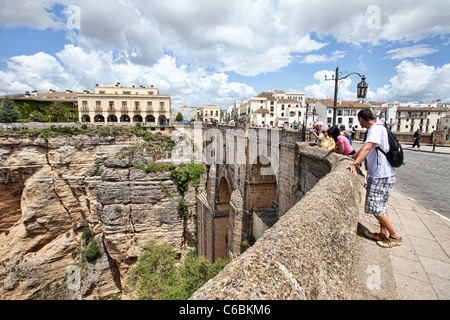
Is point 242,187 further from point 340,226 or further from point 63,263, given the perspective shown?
point 63,263

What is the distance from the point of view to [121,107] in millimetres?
38500

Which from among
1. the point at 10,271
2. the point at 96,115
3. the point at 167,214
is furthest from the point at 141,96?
the point at 10,271

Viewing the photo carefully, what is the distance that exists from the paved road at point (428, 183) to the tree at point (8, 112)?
44991 millimetres

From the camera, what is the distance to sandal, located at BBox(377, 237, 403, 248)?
2.96 metres

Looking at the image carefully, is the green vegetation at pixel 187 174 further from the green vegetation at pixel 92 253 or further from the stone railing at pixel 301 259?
the stone railing at pixel 301 259

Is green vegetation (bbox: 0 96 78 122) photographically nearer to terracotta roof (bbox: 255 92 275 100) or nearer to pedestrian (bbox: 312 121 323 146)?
pedestrian (bbox: 312 121 323 146)

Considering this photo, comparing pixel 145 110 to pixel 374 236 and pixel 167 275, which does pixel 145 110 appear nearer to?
pixel 167 275

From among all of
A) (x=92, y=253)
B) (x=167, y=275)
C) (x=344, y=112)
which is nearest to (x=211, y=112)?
(x=344, y=112)

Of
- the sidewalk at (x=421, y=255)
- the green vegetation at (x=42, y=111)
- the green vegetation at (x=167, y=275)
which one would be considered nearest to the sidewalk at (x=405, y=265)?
the sidewalk at (x=421, y=255)

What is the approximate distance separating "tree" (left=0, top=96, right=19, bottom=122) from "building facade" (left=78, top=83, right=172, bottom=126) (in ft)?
26.9

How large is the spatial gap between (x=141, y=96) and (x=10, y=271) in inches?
1135

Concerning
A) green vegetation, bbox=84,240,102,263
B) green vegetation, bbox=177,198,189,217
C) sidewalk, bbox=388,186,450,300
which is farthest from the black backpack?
green vegetation, bbox=84,240,102,263

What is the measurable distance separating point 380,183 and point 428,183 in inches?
233

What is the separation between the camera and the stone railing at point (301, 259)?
4.75 feet
